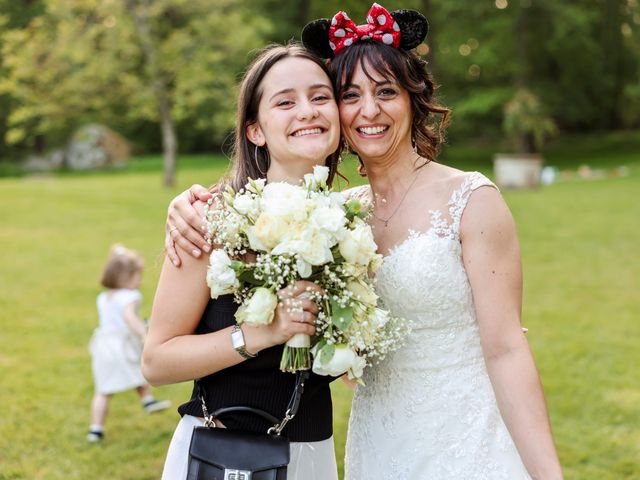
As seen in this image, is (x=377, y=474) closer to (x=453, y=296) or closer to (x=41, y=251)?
(x=453, y=296)

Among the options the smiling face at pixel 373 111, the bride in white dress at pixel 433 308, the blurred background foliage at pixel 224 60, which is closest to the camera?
the bride in white dress at pixel 433 308

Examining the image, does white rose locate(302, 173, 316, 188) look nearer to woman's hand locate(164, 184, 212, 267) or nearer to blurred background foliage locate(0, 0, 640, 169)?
woman's hand locate(164, 184, 212, 267)

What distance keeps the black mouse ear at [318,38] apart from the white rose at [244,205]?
916 millimetres

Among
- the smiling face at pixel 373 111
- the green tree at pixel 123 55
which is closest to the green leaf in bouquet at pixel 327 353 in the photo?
the smiling face at pixel 373 111

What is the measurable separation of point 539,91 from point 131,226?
2328 centimetres

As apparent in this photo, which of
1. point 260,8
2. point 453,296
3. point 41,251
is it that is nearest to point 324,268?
point 453,296

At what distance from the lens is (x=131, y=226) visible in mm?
16641

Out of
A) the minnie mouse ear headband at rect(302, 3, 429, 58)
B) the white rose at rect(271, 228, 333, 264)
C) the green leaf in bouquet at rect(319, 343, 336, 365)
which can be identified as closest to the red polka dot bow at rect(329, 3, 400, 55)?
Result: the minnie mouse ear headband at rect(302, 3, 429, 58)

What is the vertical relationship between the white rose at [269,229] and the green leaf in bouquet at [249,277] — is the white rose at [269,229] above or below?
above

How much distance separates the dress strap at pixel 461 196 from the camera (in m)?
2.79

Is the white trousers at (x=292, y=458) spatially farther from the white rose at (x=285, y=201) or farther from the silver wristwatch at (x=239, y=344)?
the white rose at (x=285, y=201)

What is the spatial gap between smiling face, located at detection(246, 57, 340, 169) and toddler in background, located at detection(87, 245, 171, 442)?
4047 millimetres

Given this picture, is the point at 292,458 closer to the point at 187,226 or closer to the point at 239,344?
the point at 239,344

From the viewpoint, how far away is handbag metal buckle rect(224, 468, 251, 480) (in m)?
2.43
